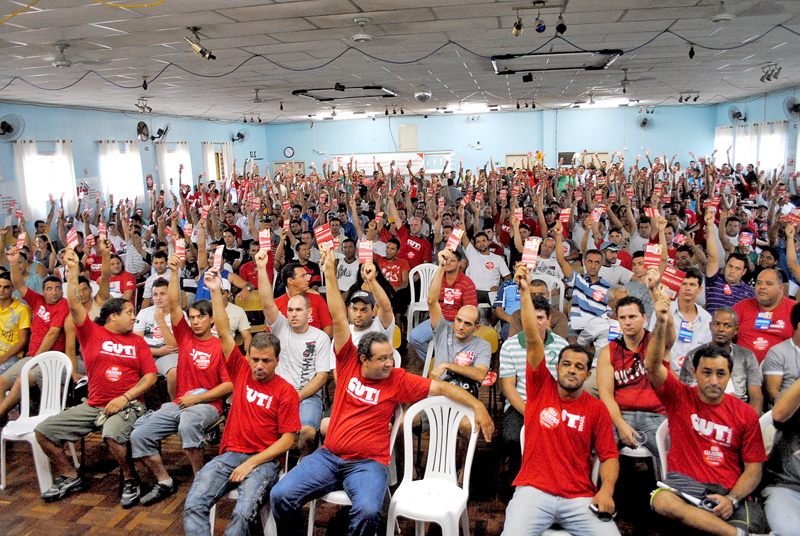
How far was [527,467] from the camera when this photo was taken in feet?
8.40

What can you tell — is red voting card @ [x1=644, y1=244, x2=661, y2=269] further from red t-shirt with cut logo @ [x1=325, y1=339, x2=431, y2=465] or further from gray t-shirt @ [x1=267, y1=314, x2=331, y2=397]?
gray t-shirt @ [x1=267, y1=314, x2=331, y2=397]

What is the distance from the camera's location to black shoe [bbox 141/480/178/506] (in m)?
3.23

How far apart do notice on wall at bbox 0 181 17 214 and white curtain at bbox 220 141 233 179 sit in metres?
7.71

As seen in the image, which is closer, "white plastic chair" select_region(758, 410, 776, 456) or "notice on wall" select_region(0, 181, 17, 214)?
"white plastic chair" select_region(758, 410, 776, 456)

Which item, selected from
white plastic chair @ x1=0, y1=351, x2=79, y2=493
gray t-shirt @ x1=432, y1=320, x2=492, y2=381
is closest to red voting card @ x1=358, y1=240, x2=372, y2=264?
gray t-shirt @ x1=432, y1=320, x2=492, y2=381

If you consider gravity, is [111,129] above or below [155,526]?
above

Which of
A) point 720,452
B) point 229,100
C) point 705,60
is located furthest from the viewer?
point 229,100

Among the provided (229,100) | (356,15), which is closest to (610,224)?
(356,15)

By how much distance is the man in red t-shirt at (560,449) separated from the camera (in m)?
2.38

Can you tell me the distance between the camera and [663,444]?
2691 millimetres

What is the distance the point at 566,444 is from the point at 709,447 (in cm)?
66

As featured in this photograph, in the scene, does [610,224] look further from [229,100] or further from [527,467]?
[229,100]

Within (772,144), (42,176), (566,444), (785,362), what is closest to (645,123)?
(772,144)

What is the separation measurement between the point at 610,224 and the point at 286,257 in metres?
4.04
